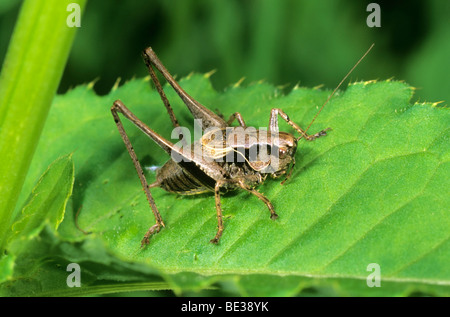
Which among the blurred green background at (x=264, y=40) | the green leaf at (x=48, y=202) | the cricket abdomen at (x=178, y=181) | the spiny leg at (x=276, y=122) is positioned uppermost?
the blurred green background at (x=264, y=40)

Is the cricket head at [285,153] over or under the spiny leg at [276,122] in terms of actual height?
under

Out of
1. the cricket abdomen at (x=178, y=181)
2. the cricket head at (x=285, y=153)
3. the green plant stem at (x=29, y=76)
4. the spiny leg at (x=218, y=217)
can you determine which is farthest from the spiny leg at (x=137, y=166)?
the green plant stem at (x=29, y=76)

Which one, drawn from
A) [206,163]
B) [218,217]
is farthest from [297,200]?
[206,163]

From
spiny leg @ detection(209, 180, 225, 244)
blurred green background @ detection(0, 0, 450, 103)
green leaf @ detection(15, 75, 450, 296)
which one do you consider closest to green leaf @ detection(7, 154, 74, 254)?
green leaf @ detection(15, 75, 450, 296)

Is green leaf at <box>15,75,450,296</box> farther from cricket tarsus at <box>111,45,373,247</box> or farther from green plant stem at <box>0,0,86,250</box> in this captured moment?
green plant stem at <box>0,0,86,250</box>

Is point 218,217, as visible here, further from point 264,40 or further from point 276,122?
point 264,40

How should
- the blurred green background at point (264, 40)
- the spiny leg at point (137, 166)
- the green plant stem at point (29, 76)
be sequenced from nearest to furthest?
the green plant stem at point (29, 76)
the spiny leg at point (137, 166)
the blurred green background at point (264, 40)

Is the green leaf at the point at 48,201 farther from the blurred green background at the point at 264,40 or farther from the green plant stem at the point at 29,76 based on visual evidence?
the blurred green background at the point at 264,40
